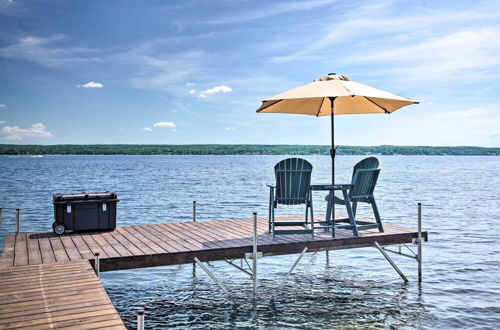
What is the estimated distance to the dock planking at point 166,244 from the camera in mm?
6379

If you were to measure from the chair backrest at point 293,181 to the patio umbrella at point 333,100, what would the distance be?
1022 mm

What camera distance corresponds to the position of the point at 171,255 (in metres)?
6.57

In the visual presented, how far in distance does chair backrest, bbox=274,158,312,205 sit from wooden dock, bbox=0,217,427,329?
0.66 metres

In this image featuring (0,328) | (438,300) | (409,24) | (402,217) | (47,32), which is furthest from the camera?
(47,32)

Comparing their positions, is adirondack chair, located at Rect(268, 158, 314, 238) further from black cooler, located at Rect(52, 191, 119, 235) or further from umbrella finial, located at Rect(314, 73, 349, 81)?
black cooler, located at Rect(52, 191, 119, 235)

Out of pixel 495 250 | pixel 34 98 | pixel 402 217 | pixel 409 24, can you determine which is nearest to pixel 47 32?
pixel 34 98

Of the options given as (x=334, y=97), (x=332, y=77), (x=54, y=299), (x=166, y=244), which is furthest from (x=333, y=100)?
(x=54, y=299)

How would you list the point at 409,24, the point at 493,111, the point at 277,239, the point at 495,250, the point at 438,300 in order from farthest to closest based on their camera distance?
the point at 493,111, the point at 409,24, the point at 495,250, the point at 438,300, the point at 277,239

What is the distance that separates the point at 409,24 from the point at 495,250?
18330 millimetres

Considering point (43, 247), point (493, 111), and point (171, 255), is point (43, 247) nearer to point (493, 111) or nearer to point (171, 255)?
point (171, 255)

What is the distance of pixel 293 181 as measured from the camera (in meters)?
7.28

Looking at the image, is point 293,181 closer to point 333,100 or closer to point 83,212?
point 333,100

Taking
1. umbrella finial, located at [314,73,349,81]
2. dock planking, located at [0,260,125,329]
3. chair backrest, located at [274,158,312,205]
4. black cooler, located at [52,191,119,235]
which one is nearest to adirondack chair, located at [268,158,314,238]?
chair backrest, located at [274,158,312,205]

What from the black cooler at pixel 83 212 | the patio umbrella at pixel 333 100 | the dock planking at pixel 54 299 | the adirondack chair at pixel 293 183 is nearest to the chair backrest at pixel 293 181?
the adirondack chair at pixel 293 183
